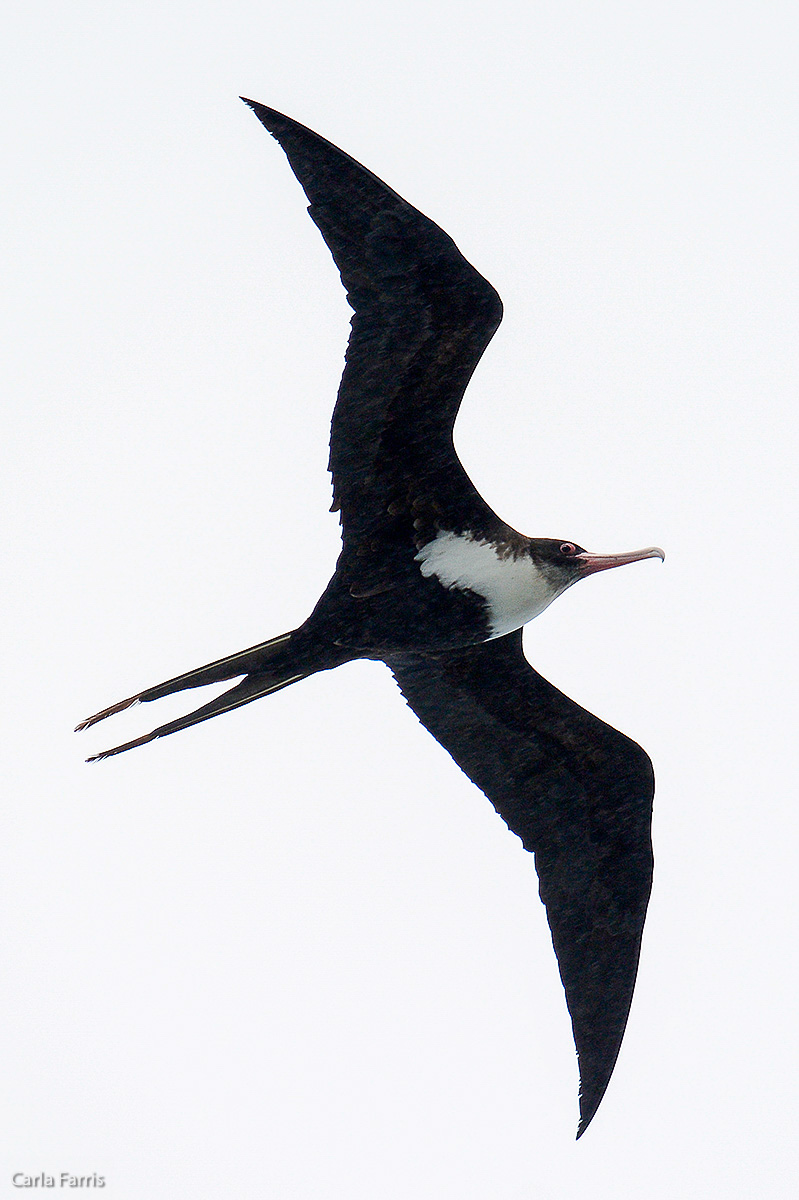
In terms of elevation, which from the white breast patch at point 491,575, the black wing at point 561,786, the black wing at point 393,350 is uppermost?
the black wing at point 393,350

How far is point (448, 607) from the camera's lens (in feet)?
23.2

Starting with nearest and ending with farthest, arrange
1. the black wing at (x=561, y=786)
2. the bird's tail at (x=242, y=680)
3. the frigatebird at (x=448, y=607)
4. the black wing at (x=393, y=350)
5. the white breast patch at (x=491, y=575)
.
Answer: the black wing at (x=393, y=350) < the frigatebird at (x=448, y=607) < the bird's tail at (x=242, y=680) < the white breast patch at (x=491, y=575) < the black wing at (x=561, y=786)

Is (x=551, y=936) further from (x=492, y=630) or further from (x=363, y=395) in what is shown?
(x=363, y=395)

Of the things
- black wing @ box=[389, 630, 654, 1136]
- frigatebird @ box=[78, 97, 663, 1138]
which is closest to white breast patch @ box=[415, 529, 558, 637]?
frigatebird @ box=[78, 97, 663, 1138]

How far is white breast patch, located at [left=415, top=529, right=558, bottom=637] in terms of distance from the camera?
23.1ft

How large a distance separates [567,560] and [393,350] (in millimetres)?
1278

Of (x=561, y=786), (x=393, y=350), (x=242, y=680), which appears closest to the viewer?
(x=393, y=350)

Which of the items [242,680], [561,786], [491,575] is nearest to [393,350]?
[491,575]

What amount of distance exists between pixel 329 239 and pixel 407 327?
47 centimetres

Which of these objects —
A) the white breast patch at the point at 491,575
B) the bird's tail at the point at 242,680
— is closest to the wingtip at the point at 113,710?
the bird's tail at the point at 242,680

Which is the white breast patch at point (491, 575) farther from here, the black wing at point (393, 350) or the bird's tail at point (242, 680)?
the bird's tail at point (242, 680)

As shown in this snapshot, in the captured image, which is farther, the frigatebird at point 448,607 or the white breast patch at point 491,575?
the white breast patch at point 491,575

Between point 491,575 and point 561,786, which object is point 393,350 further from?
point 561,786

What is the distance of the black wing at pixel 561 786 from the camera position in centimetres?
768
